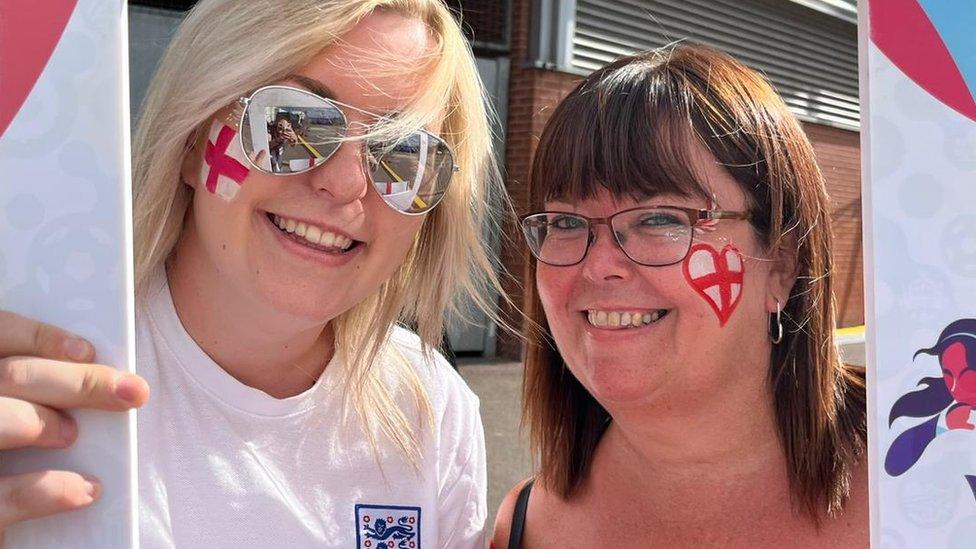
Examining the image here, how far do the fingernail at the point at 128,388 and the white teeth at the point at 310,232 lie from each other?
68 centimetres

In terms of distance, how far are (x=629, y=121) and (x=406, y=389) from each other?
2.55 feet

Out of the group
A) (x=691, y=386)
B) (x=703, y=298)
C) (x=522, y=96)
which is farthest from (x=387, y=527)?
(x=522, y=96)

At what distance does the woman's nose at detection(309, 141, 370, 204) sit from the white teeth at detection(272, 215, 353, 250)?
0.23ft

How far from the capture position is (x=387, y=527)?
190 cm

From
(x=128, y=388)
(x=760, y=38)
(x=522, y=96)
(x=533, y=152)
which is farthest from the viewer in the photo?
(x=760, y=38)

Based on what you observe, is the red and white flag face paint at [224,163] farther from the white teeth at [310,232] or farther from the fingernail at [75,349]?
the fingernail at [75,349]

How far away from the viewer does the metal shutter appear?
923 centimetres

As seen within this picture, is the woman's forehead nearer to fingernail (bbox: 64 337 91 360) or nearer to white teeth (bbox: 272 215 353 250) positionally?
white teeth (bbox: 272 215 353 250)

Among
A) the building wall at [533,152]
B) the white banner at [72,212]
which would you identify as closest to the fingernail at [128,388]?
the white banner at [72,212]

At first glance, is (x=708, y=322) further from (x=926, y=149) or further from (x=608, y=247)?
(x=926, y=149)

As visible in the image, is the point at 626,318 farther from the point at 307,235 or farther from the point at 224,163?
the point at 224,163

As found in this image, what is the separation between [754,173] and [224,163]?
102 cm

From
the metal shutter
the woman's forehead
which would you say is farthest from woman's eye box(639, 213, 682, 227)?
the metal shutter

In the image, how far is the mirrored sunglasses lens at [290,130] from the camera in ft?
5.52
